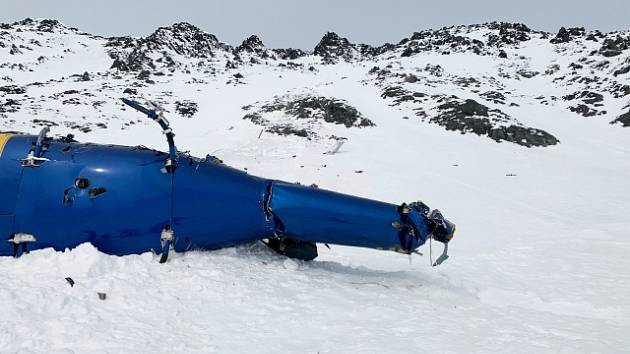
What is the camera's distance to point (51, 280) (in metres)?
5.54

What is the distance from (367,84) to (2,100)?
136 ft

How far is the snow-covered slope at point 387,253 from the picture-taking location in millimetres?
5121

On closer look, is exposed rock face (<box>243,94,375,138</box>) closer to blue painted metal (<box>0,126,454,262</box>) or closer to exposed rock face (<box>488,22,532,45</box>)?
blue painted metal (<box>0,126,454,262</box>)

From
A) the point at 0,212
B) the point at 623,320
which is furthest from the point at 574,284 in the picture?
the point at 0,212

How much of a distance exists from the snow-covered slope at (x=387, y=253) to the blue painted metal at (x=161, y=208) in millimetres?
381

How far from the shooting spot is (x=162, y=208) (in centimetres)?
676

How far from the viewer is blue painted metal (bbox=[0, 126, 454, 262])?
6.34 meters

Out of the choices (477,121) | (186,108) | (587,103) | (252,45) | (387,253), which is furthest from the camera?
(252,45)

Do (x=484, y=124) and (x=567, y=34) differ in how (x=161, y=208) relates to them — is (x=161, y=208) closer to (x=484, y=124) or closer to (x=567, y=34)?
(x=484, y=124)

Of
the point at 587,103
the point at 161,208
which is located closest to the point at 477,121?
the point at 587,103

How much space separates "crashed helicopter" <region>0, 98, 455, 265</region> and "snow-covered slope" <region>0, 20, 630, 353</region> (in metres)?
0.33

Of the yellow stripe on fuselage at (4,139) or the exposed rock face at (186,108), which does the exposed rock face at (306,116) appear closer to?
the exposed rock face at (186,108)

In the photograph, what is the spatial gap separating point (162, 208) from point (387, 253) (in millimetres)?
5863

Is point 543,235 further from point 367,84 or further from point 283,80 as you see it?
point 283,80
